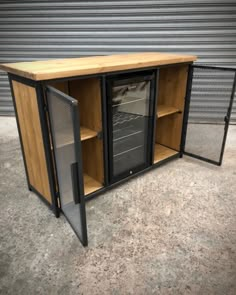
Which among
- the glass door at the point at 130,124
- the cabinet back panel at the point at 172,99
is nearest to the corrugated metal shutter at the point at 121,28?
the cabinet back panel at the point at 172,99

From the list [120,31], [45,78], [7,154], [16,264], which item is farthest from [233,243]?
[120,31]

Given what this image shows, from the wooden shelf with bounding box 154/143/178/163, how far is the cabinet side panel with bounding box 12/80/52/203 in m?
1.30

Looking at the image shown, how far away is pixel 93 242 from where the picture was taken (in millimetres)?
1872

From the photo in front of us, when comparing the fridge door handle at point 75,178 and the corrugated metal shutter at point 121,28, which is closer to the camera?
the fridge door handle at point 75,178

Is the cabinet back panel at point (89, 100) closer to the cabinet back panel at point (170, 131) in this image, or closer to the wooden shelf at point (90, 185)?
the wooden shelf at point (90, 185)

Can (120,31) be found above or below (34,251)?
above

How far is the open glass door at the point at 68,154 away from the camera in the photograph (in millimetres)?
1446

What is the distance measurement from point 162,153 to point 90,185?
3.52ft

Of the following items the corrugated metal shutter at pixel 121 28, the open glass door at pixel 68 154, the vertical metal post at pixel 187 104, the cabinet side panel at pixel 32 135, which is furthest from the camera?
the corrugated metal shutter at pixel 121 28

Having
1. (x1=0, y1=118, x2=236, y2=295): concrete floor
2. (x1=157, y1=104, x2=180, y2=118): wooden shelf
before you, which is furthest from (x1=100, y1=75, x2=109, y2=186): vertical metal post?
(x1=157, y1=104, x2=180, y2=118): wooden shelf

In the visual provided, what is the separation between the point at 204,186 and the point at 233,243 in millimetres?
764

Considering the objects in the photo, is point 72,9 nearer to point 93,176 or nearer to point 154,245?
point 93,176

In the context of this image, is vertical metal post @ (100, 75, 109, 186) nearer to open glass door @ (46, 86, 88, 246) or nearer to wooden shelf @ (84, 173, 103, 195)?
wooden shelf @ (84, 173, 103, 195)

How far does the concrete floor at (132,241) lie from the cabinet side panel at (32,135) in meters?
0.25
